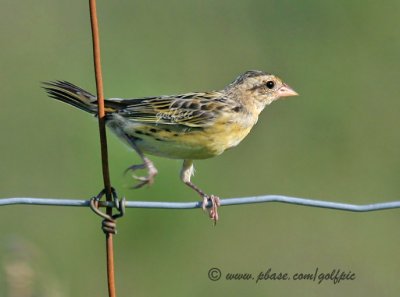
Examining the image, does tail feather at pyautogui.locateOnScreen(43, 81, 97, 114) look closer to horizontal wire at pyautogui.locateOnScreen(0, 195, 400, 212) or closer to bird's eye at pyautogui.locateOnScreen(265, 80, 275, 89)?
horizontal wire at pyautogui.locateOnScreen(0, 195, 400, 212)

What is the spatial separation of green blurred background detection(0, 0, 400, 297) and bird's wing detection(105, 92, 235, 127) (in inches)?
51.4

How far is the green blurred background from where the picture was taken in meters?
8.84

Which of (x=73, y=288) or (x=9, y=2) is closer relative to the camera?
(x=73, y=288)

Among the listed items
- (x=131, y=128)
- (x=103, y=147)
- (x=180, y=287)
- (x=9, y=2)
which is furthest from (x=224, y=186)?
(x=103, y=147)

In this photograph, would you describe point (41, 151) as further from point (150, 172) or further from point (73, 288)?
point (150, 172)

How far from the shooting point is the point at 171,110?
6945 mm

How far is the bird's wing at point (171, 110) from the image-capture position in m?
6.84

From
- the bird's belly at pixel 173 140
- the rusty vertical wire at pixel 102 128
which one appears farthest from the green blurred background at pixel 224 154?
the rusty vertical wire at pixel 102 128

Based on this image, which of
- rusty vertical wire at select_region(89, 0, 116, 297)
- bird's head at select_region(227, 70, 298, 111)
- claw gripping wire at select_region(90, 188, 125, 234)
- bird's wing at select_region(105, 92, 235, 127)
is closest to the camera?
rusty vertical wire at select_region(89, 0, 116, 297)

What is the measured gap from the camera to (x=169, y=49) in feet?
37.3

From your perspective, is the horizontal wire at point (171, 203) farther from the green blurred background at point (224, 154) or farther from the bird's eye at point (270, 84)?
the bird's eye at point (270, 84)

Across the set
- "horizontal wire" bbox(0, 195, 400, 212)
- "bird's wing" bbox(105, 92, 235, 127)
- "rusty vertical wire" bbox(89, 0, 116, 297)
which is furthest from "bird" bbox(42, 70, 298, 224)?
"rusty vertical wire" bbox(89, 0, 116, 297)

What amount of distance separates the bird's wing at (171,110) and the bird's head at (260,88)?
0.49 metres

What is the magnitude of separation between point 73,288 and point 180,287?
35.4 inches
